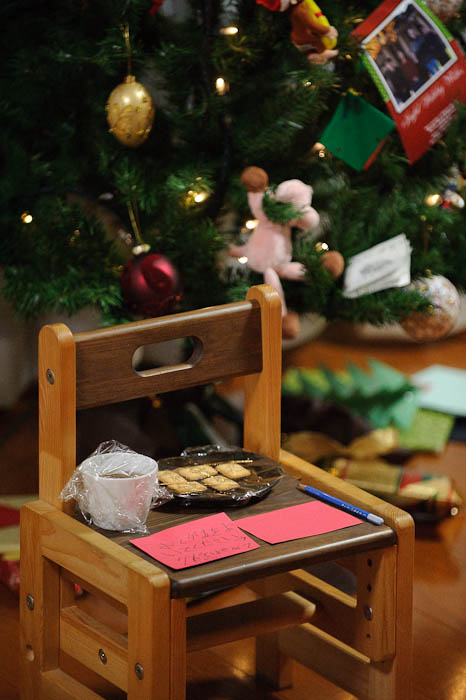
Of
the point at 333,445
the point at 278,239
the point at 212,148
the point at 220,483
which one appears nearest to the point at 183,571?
the point at 220,483

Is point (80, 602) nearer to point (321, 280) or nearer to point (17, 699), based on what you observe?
point (17, 699)

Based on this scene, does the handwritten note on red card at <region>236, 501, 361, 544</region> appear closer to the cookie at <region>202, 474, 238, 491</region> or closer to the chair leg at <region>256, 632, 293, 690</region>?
the cookie at <region>202, 474, 238, 491</region>

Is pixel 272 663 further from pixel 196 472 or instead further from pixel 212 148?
pixel 212 148

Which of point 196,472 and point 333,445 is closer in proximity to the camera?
point 196,472

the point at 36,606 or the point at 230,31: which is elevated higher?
the point at 230,31

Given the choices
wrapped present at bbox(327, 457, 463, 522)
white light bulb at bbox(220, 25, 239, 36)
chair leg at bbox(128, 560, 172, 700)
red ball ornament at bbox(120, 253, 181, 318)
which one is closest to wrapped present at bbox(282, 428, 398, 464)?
wrapped present at bbox(327, 457, 463, 522)

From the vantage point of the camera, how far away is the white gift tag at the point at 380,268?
4.94 feet

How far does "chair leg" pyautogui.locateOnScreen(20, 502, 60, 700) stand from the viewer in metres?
1.01

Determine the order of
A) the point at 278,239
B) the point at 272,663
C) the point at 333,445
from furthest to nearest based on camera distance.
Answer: the point at 333,445, the point at 278,239, the point at 272,663

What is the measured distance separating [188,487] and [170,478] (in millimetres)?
28

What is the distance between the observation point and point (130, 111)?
1.40m

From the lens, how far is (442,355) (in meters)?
2.46

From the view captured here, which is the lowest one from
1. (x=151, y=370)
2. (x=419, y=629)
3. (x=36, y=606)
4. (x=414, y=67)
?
(x=419, y=629)

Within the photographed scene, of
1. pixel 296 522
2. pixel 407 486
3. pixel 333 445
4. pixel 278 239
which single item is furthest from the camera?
pixel 333 445
